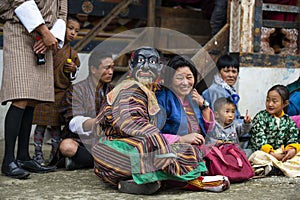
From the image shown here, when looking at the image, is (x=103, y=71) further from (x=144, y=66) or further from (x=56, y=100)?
(x=144, y=66)

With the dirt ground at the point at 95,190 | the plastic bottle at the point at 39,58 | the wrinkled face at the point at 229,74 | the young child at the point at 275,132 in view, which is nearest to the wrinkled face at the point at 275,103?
the young child at the point at 275,132

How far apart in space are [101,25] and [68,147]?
2169 millimetres

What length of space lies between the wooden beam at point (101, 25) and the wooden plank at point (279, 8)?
1665 millimetres

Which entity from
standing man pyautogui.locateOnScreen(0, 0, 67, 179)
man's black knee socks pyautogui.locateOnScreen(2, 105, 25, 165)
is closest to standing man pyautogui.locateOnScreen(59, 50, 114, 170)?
standing man pyautogui.locateOnScreen(0, 0, 67, 179)

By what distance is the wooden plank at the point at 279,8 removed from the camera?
17.5 feet

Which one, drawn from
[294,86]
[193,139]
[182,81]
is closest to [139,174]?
[193,139]

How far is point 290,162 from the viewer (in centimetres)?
399

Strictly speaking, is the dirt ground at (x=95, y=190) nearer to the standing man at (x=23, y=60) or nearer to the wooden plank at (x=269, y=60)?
the standing man at (x=23, y=60)

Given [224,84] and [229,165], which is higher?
[224,84]

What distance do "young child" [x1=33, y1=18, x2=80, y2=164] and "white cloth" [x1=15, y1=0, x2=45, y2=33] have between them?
0.74 m

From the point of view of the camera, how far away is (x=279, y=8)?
545 centimetres

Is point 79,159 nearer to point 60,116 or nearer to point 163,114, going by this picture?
point 60,116

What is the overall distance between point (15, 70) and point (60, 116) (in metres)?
0.82

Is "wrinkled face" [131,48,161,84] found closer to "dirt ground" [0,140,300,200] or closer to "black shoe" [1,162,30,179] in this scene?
"dirt ground" [0,140,300,200]
